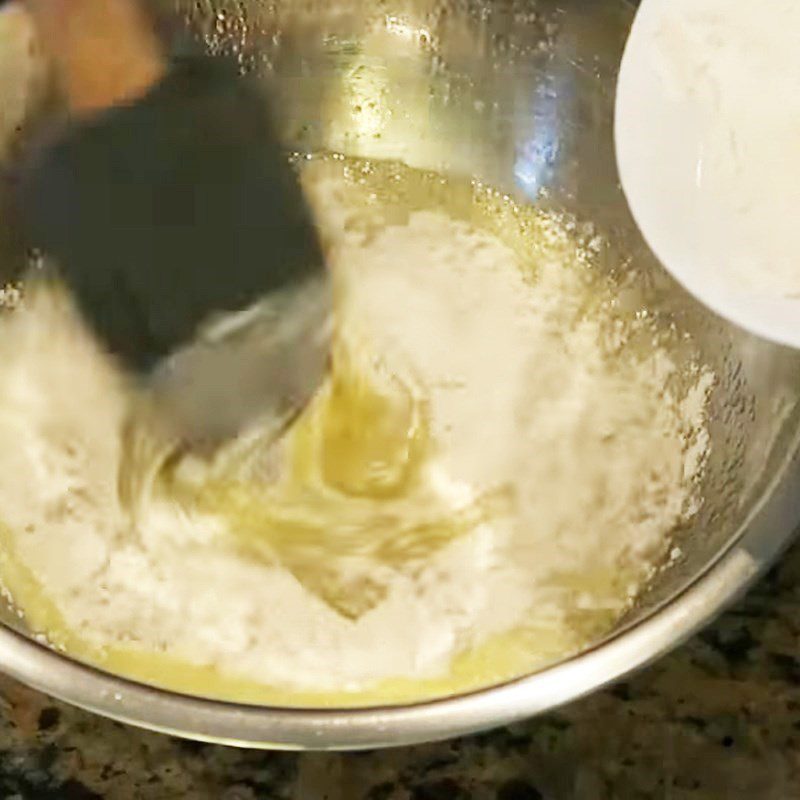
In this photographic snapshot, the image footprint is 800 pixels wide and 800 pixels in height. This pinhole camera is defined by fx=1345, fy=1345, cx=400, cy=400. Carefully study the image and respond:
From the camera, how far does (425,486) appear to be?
99 centimetres

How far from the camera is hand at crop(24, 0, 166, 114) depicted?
0.99 m

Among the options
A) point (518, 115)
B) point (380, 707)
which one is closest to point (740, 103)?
point (518, 115)

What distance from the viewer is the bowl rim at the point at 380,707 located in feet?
2.19

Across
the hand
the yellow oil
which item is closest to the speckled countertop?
the yellow oil

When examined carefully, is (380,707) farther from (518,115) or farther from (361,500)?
(518,115)

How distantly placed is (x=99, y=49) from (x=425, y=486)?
0.41 meters

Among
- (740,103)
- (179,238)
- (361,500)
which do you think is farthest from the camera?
(179,238)

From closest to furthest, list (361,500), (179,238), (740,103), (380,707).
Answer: (380,707) < (740,103) < (361,500) < (179,238)

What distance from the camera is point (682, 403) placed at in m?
0.96

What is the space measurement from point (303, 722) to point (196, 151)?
24.1 inches

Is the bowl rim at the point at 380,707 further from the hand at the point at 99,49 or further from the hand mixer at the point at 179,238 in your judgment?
the hand at the point at 99,49

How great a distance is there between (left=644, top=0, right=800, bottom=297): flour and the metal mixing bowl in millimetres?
96

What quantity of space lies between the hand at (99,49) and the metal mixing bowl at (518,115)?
6 cm

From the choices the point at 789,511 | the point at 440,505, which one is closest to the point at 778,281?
the point at 789,511
